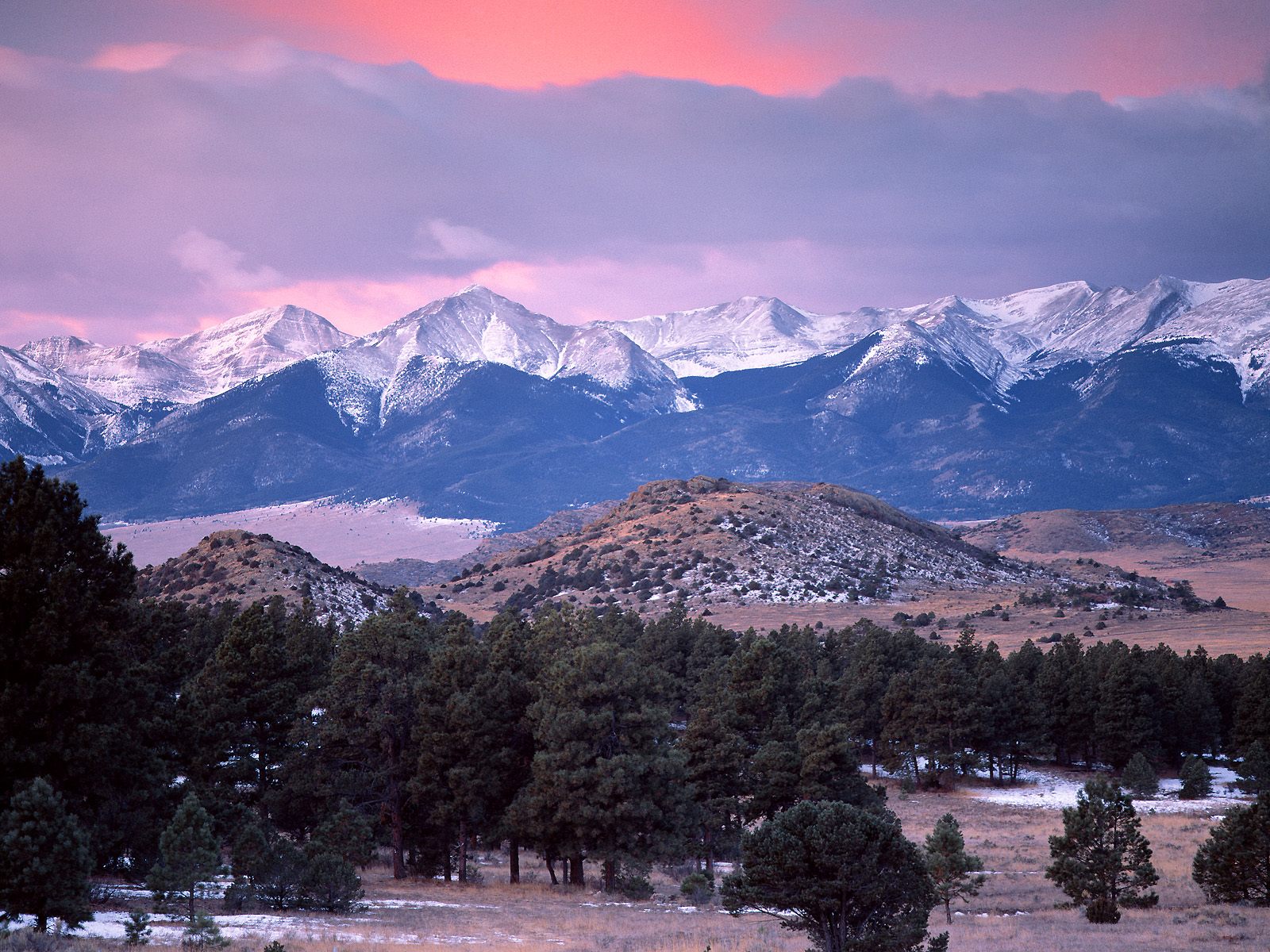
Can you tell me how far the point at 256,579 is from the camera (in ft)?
324

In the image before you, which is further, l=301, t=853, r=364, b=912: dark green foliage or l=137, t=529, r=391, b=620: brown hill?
l=137, t=529, r=391, b=620: brown hill

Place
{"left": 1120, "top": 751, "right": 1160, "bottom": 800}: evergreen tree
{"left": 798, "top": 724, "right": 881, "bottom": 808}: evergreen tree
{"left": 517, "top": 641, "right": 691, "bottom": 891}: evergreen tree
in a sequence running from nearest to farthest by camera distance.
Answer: {"left": 517, "top": 641, "right": 691, "bottom": 891}: evergreen tree
{"left": 798, "top": 724, "right": 881, "bottom": 808}: evergreen tree
{"left": 1120, "top": 751, "right": 1160, "bottom": 800}: evergreen tree

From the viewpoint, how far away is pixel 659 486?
196 metres

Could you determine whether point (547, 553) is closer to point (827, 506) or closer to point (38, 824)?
point (827, 506)

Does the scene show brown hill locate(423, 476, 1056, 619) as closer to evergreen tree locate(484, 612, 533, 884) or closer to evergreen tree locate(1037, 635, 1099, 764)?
evergreen tree locate(1037, 635, 1099, 764)

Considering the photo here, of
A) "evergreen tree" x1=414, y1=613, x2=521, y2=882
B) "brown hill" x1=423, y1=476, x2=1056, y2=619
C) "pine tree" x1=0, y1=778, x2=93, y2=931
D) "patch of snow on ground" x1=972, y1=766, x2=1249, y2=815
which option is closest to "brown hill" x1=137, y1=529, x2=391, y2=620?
"brown hill" x1=423, y1=476, x2=1056, y2=619

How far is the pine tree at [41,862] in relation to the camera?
2002cm

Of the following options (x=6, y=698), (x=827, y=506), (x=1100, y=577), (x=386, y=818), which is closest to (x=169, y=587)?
(x=386, y=818)

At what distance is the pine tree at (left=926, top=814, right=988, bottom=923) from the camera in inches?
1328

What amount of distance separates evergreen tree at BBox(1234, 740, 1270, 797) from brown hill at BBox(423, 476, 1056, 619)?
73399 mm

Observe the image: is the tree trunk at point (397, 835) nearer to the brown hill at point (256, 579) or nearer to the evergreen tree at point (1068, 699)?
the evergreen tree at point (1068, 699)

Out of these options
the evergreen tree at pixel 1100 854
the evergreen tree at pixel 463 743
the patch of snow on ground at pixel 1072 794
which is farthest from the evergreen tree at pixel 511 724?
the patch of snow on ground at pixel 1072 794

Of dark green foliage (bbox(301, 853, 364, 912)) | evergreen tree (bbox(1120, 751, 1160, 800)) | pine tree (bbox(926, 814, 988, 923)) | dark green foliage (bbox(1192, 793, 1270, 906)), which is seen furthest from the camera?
evergreen tree (bbox(1120, 751, 1160, 800))

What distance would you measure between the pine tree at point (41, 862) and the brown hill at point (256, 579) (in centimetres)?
6956
